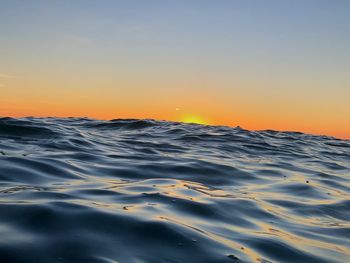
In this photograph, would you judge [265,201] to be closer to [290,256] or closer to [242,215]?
[242,215]

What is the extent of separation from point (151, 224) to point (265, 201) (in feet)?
8.83

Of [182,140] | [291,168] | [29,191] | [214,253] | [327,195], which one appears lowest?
[214,253]

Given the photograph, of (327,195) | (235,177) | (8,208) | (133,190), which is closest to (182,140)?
(235,177)

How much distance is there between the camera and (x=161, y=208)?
4.97 metres

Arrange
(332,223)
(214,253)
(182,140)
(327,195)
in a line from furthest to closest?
(182,140) < (327,195) < (332,223) < (214,253)

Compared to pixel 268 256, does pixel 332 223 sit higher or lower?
higher

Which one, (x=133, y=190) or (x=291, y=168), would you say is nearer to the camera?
(x=133, y=190)

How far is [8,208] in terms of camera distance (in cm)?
414

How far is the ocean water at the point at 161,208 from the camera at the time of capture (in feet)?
11.4

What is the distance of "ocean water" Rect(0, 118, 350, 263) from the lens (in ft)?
11.4

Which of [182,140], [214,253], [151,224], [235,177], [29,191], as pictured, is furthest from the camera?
[182,140]

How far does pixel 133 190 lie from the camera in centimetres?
597

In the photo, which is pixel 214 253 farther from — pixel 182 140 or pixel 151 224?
pixel 182 140

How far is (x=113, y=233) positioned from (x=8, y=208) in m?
1.18
